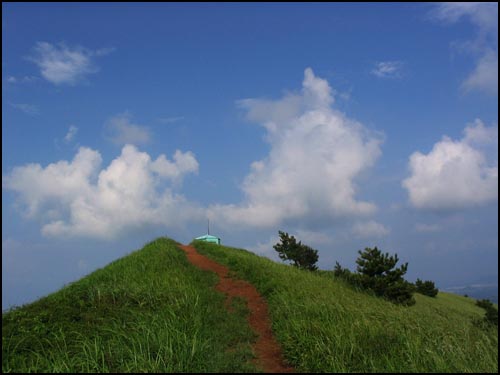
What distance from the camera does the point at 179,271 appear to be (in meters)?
17.6

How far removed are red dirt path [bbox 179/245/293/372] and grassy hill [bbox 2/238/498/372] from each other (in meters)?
0.28

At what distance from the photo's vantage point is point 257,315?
13359 mm

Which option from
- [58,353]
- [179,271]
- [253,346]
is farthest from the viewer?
[179,271]

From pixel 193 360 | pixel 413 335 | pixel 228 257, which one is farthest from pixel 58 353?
pixel 228 257

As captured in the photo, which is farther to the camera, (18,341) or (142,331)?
(142,331)

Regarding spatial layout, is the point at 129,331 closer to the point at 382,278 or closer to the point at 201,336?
the point at 201,336

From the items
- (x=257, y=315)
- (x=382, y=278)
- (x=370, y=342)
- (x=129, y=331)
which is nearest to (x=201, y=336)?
(x=129, y=331)

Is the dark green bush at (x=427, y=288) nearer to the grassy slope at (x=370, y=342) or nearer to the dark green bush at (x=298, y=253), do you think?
the dark green bush at (x=298, y=253)

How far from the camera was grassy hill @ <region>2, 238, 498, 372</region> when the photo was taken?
325 inches

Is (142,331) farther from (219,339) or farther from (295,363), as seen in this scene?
(295,363)

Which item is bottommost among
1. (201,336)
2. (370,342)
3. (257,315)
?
(370,342)

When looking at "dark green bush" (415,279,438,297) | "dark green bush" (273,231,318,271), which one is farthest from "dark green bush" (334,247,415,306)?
"dark green bush" (415,279,438,297)

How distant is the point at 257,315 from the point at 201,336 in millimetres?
3606

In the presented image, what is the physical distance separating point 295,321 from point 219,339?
85.1 inches
